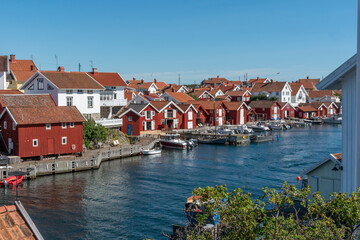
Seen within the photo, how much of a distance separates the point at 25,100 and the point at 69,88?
5.86m

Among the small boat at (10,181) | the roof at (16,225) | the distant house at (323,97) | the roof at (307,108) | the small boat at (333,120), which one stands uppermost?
the distant house at (323,97)

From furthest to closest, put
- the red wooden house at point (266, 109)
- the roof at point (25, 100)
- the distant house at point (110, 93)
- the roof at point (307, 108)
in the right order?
1. the roof at point (307, 108)
2. the red wooden house at point (266, 109)
3. the distant house at point (110, 93)
4. the roof at point (25, 100)

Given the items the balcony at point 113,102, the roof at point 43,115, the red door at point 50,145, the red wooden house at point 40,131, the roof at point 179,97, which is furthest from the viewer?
the roof at point 179,97

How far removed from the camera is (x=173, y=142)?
180 ft

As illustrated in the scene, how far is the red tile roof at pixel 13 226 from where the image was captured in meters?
7.93

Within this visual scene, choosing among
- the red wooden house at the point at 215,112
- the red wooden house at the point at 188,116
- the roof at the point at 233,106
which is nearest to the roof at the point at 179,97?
the red wooden house at the point at 215,112

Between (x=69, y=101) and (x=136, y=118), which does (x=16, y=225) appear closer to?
(x=69, y=101)

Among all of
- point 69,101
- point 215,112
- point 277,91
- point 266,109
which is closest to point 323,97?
point 277,91

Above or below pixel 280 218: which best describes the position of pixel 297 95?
above

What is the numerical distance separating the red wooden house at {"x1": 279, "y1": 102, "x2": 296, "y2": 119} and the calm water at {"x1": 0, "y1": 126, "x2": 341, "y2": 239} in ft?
133

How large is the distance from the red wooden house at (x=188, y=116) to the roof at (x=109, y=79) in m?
13.7

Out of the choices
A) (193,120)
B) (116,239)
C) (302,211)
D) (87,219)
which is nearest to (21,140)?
(87,219)

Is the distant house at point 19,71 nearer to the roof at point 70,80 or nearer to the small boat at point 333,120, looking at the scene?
the roof at point 70,80

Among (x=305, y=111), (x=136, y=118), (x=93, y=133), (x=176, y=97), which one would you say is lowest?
(x=93, y=133)
